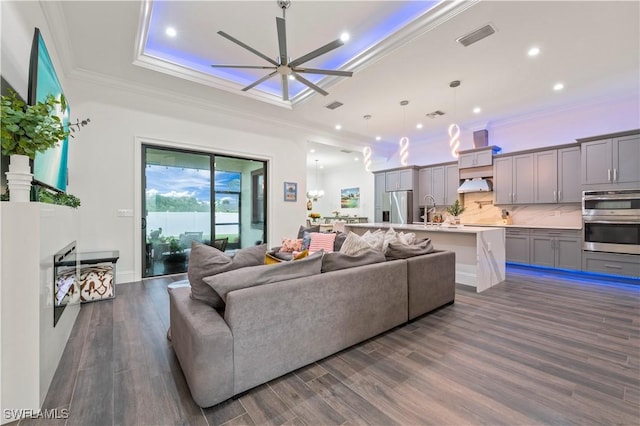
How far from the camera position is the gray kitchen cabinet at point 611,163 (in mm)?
4379

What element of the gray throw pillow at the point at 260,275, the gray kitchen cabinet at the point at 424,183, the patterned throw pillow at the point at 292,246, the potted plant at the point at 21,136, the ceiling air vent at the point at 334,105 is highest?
the ceiling air vent at the point at 334,105

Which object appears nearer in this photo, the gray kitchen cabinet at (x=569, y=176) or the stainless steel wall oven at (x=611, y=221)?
the stainless steel wall oven at (x=611, y=221)

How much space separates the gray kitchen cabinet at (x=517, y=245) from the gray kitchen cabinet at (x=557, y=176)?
741 mm

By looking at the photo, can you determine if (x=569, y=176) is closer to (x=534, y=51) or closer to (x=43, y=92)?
(x=534, y=51)

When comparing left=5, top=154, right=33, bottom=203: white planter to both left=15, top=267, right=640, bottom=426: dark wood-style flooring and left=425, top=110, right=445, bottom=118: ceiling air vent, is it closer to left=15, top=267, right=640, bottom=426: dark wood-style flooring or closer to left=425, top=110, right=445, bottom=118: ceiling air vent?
left=15, top=267, right=640, bottom=426: dark wood-style flooring

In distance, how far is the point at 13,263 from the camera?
151cm

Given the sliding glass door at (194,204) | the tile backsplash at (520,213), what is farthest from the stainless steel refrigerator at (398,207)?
the sliding glass door at (194,204)

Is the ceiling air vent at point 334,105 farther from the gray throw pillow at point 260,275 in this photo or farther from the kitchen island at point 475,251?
the gray throw pillow at point 260,275

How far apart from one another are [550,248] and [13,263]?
721 cm

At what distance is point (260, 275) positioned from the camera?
1.86 m

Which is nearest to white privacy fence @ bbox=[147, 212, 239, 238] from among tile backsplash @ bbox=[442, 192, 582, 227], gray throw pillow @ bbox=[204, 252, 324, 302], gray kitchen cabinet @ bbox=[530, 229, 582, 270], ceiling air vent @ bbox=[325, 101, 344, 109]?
ceiling air vent @ bbox=[325, 101, 344, 109]

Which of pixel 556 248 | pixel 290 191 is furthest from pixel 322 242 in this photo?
pixel 556 248

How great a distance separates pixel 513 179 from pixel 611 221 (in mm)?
1770

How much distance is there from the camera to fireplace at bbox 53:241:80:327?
1.99m
